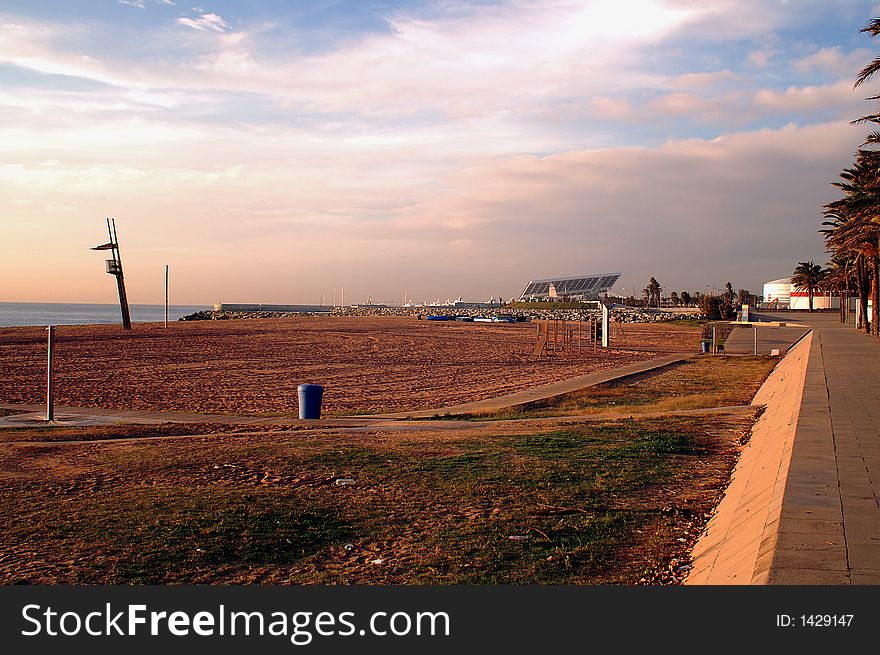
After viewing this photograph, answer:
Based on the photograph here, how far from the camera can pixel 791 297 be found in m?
115

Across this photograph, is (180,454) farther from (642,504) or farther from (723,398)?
(723,398)

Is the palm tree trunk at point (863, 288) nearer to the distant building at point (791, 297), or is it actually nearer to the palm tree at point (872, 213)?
the palm tree at point (872, 213)

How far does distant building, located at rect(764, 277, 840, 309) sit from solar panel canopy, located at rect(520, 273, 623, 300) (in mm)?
25275

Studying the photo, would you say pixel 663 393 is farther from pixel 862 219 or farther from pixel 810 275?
pixel 810 275

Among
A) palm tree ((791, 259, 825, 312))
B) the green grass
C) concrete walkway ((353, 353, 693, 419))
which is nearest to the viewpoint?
the green grass

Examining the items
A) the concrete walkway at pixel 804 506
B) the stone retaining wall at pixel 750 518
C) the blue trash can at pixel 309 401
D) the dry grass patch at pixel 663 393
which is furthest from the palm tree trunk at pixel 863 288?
the blue trash can at pixel 309 401

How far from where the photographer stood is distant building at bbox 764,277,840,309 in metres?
110

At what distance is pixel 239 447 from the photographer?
1194 cm

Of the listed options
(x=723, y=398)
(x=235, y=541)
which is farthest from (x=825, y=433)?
(x=723, y=398)

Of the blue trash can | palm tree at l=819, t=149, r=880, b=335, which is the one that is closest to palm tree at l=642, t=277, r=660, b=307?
palm tree at l=819, t=149, r=880, b=335

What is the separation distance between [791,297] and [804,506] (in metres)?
119

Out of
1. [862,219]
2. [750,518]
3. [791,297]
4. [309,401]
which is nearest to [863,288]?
[862,219]

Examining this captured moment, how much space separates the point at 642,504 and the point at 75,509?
598cm

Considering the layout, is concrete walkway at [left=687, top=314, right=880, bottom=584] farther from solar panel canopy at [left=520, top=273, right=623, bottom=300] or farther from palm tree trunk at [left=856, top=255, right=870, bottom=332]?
solar panel canopy at [left=520, top=273, right=623, bottom=300]
